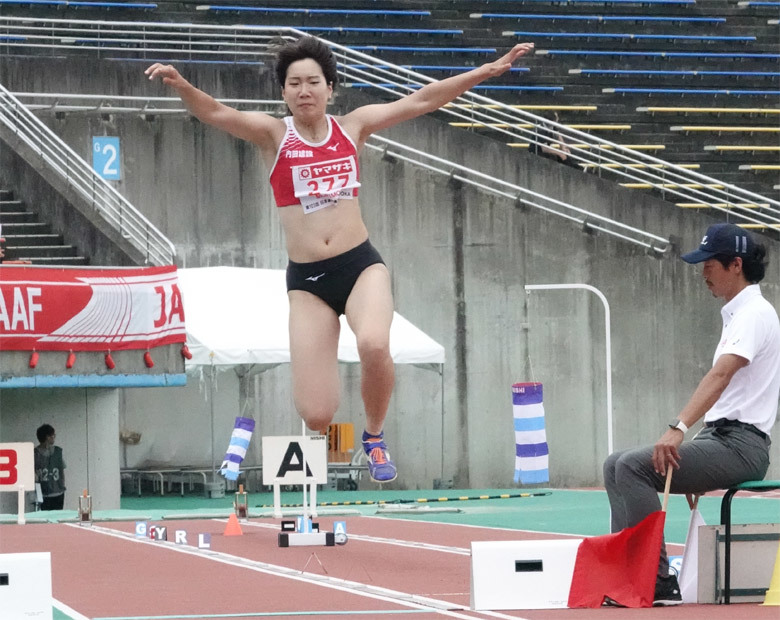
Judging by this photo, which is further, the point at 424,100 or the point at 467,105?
the point at 467,105

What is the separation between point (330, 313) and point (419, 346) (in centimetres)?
1179

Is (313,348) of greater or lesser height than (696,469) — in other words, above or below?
above

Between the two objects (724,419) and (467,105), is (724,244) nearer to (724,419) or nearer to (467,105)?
(724,419)

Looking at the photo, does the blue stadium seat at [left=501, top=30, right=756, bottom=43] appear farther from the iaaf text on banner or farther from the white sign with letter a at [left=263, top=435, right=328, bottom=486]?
the white sign with letter a at [left=263, top=435, right=328, bottom=486]

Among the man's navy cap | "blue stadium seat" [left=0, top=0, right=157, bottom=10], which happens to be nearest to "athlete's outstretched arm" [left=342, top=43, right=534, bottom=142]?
the man's navy cap

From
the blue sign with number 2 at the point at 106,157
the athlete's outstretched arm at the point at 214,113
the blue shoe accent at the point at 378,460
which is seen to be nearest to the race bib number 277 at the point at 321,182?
the athlete's outstretched arm at the point at 214,113

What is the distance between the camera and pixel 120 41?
2094 cm

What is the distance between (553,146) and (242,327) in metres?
6.44

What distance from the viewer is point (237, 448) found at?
15.8 m

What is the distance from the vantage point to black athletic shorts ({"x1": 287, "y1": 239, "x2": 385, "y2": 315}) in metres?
6.83

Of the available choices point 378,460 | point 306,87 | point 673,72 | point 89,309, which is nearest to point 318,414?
point 378,460

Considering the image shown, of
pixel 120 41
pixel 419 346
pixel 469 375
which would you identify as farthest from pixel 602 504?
pixel 120 41

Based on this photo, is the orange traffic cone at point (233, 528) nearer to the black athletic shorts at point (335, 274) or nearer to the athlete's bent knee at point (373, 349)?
the black athletic shorts at point (335, 274)

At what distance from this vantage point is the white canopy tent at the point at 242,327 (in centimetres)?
1791
